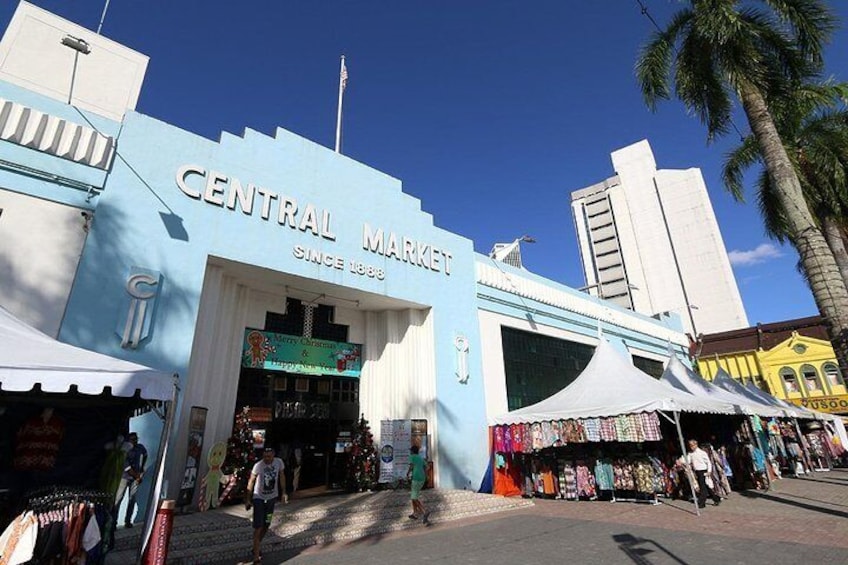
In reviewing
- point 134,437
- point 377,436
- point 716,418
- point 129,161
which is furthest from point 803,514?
point 129,161

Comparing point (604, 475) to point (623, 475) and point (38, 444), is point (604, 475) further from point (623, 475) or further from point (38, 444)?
point (38, 444)

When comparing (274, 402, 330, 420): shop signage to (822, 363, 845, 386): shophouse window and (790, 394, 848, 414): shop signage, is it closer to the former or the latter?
(790, 394, 848, 414): shop signage

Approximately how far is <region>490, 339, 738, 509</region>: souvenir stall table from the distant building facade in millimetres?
39892

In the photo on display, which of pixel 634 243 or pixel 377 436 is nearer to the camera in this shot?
pixel 377 436

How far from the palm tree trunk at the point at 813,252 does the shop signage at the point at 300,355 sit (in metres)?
11.2

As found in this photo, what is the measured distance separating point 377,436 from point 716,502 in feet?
28.3

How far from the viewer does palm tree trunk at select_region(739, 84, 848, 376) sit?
724 centimetres

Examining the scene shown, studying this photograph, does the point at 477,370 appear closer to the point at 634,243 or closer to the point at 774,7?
the point at 774,7

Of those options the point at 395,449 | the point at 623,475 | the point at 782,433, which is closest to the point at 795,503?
the point at 623,475

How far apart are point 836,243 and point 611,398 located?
8.15 m

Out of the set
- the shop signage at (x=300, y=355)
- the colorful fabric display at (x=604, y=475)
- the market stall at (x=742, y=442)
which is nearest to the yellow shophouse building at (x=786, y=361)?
the market stall at (x=742, y=442)

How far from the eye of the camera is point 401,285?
42.8 ft

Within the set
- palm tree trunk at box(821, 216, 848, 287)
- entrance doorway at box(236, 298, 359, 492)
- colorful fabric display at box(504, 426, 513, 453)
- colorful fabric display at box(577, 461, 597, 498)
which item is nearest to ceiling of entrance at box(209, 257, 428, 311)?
entrance doorway at box(236, 298, 359, 492)

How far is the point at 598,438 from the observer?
34.4ft
